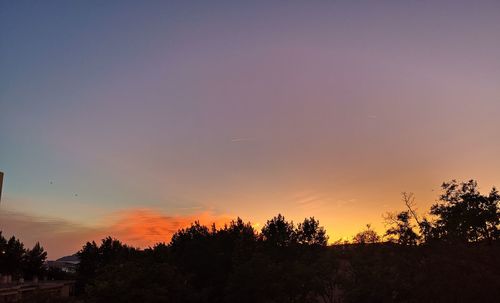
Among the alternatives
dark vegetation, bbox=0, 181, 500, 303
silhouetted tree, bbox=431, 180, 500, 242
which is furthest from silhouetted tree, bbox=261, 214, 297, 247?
silhouetted tree, bbox=431, 180, 500, 242

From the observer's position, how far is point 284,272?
118 feet

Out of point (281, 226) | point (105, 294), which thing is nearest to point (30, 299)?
point (105, 294)

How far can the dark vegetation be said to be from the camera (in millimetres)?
21016

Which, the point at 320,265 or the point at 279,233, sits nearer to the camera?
the point at 320,265

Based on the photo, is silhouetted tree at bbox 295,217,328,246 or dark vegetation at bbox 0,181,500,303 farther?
silhouetted tree at bbox 295,217,328,246

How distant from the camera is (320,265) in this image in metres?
39.1

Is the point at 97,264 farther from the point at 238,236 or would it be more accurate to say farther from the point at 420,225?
the point at 420,225

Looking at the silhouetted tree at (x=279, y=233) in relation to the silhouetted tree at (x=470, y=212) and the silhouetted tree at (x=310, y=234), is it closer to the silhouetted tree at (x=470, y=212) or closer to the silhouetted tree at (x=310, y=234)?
the silhouetted tree at (x=310, y=234)

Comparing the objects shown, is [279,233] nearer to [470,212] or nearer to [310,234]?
[310,234]

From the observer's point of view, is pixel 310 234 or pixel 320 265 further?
pixel 310 234

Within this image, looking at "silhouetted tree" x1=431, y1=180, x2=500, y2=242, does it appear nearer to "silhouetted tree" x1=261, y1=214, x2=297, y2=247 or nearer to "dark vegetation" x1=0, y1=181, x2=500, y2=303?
"dark vegetation" x1=0, y1=181, x2=500, y2=303

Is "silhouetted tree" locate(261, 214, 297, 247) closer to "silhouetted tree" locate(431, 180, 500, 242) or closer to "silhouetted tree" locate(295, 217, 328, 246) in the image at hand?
"silhouetted tree" locate(295, 217, 328, 246)

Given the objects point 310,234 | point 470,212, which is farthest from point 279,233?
point 470,212

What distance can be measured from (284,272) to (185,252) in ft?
60.9
